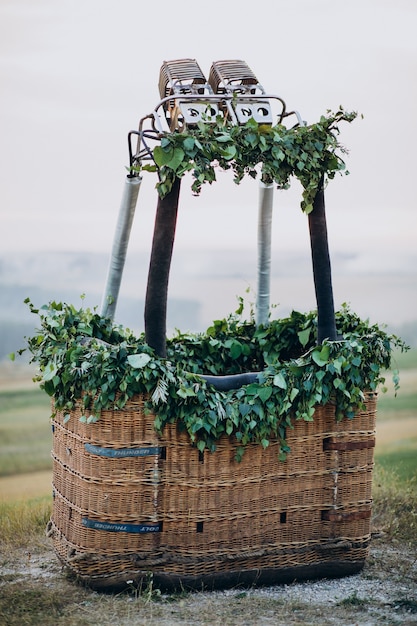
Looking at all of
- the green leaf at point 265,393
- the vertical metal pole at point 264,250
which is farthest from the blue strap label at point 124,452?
the vertical metal pole at point 264,250

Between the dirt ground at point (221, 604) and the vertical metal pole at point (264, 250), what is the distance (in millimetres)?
1519

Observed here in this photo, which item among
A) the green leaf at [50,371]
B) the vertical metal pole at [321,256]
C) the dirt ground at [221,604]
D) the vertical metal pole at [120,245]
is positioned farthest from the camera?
the vertical metal pole at [120,245]

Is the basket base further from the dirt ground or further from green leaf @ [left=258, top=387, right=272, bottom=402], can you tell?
green leaf @ [left=258, top=387, right=272, bottom=402]

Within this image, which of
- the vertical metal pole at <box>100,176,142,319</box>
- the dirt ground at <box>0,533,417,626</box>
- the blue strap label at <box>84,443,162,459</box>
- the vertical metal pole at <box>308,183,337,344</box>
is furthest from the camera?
the vertical metal pole at <box>100,176,142,319</box>

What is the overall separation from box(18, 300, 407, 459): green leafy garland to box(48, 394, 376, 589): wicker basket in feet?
0.28

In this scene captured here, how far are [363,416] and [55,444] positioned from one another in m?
1.57

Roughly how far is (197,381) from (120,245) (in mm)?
937

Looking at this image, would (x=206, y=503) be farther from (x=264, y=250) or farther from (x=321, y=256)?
(x=264, y=250)

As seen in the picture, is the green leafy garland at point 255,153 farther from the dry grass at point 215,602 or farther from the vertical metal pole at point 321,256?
the dry grass at point 215,602

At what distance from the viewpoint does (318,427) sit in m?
4.51

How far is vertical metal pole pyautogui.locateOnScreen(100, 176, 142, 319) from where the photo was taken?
4.64 meters

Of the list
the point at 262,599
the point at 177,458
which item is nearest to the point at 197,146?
the point at 177,458

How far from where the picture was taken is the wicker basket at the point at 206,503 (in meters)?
4.25

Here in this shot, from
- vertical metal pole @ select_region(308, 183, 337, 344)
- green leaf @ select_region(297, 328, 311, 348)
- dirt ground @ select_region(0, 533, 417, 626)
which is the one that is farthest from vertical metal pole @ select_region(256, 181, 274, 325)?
dirt ground @ select_region(0, 533, 417, 626)
